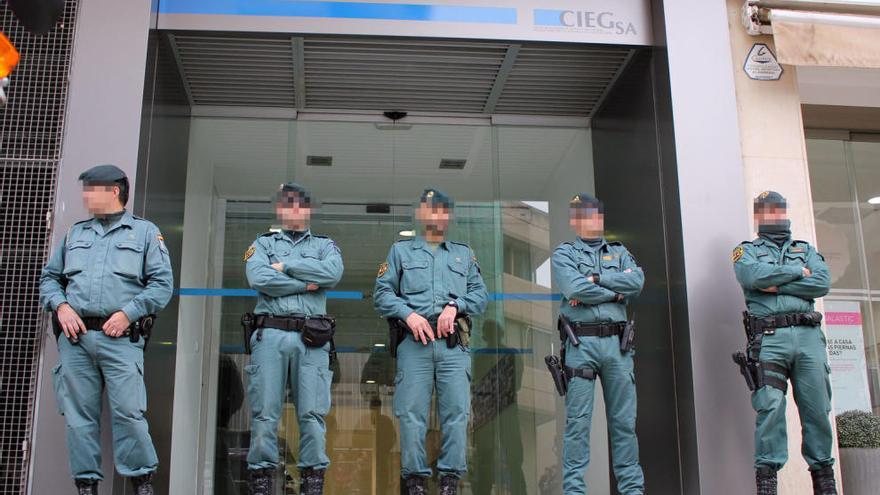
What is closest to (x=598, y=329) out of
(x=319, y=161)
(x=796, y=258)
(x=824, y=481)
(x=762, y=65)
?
(x=796, y=258)

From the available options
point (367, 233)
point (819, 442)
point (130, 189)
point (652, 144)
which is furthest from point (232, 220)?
point (819, 442)

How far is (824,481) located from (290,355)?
11.5 ft

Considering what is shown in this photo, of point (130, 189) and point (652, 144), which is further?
point (652, 144)

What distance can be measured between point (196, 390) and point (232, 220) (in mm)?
1526

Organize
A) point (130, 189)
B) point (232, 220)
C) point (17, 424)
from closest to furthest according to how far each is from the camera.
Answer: point (17, 424)
point (130, 189)
point (232, 220)

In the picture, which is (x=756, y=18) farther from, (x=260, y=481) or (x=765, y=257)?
(x=260, y=481)

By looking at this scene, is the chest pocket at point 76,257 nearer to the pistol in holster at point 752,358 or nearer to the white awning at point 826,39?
the pistol in holster at point 752,358

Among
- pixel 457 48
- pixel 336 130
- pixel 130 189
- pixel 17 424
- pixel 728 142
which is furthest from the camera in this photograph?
pixel 336 130

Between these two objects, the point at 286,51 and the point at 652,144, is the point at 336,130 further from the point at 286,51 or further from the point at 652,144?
the point at 652,144

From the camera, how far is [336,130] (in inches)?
327

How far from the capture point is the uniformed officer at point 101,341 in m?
5.02

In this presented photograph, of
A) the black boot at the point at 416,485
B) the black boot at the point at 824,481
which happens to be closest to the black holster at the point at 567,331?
the black boot at the point at 416,485

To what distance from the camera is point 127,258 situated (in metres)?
5.26

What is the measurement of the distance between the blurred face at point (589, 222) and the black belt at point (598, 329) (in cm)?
71
